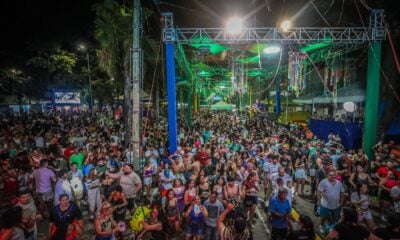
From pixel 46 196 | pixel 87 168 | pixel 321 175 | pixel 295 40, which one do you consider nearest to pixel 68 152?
pixel 87 168

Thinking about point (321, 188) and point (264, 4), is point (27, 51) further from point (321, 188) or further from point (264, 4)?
point (321, 188)

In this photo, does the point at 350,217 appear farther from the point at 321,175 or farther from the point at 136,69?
the point at 136,69

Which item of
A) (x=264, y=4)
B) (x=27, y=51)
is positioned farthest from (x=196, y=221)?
(x=27, y=51)

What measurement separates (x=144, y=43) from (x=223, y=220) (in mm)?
12699

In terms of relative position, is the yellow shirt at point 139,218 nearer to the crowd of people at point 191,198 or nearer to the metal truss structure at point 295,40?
the crowd of people at point 191,198

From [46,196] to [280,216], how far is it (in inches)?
239

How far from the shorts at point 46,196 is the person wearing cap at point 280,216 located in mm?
5826

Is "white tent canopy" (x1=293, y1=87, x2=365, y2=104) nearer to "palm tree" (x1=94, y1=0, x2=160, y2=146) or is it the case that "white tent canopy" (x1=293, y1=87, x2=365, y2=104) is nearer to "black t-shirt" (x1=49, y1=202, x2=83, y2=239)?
"palm tree" (x1=94, y1=0, x2=160, y2=146)

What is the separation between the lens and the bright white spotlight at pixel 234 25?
12.2 meters

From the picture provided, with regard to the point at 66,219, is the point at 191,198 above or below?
below

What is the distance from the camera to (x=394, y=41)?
14.2 metres

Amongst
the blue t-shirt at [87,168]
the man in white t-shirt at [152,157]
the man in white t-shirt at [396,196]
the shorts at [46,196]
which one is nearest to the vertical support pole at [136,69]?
the blue t-shirt at [87,168]

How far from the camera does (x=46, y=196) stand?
733cm

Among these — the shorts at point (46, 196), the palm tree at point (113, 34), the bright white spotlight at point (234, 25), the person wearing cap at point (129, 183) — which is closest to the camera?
the person wearing cap at point (129, 183)
